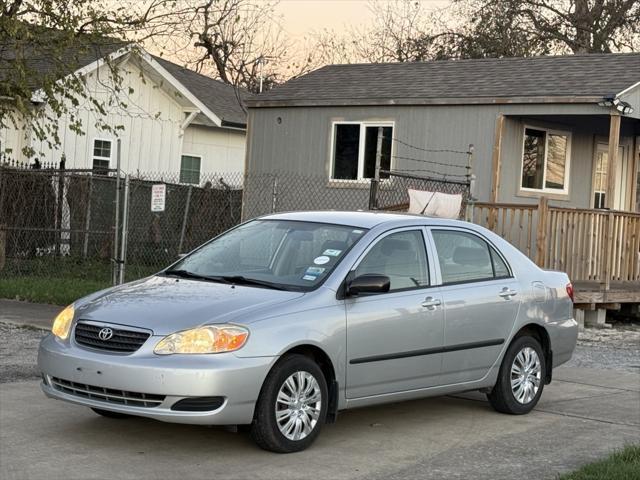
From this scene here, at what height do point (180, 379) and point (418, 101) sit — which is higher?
point (418, 101)

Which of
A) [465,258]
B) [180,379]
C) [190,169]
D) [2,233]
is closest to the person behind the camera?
[180,379]

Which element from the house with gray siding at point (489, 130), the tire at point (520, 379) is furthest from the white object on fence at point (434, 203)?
the tire at point (520, 379)

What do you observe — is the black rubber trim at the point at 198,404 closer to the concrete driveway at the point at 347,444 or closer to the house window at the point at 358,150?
the concrete driveway at the point at 347,444

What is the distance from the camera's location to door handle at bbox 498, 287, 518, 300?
27.3ft

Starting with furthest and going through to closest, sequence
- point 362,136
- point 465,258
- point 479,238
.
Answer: point 362,136
point 479,238
point 465,258

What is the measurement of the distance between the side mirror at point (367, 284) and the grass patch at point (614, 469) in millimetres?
1730

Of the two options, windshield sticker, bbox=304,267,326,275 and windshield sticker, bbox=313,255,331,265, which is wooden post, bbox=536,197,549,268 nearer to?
windshield sticker, bbox=313,255,331,265

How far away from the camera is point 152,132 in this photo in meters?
26.6

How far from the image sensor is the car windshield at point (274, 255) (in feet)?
24.0

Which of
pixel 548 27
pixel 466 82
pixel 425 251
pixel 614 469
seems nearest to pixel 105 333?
pixel 425 251

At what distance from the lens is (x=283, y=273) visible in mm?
7391

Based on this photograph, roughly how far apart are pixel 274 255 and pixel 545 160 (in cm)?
1197

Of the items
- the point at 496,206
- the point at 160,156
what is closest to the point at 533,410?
the point at 496,206

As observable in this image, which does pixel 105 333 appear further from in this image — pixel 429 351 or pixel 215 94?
pixel 215 94
